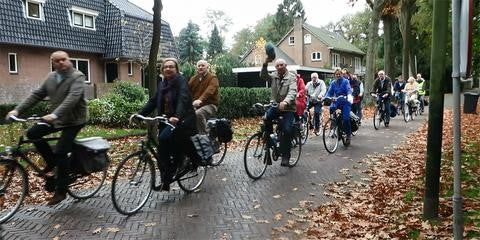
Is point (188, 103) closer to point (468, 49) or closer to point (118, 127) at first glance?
point (468, 49)

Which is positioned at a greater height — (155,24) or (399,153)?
(155,24)

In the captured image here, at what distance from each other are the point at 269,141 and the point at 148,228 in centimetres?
338

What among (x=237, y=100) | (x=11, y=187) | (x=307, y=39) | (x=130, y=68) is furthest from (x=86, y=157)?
(x=307, y=39)

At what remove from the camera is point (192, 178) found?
7.22 m

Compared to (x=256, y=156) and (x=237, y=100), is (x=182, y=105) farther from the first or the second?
(x=237, y=100)

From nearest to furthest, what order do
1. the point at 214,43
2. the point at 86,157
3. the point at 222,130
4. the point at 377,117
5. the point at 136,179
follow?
the point at 136,179, the point at 86,157, the point at 222,130, the point at 377,117, the point at 214,43

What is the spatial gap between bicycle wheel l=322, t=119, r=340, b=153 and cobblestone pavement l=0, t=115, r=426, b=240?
1.70 metres

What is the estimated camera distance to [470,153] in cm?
1030

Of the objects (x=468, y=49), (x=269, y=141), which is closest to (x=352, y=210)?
(x=269, y=141)

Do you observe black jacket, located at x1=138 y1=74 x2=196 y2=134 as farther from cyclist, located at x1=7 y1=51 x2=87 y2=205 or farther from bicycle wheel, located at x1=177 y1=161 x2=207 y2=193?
cyclist, located at x1=7 y1=51 x2=87 y2=205

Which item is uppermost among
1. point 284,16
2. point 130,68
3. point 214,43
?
point 284,16

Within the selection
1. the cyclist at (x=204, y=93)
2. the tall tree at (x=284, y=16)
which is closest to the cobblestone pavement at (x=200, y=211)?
the cyclist at (x=204, y=93)

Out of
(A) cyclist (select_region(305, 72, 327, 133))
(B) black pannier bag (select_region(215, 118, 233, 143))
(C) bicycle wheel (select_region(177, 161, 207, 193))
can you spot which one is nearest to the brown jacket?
(B) black pannier bag (select_region(215, 118, 233, 143))

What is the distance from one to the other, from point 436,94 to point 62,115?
425cm
